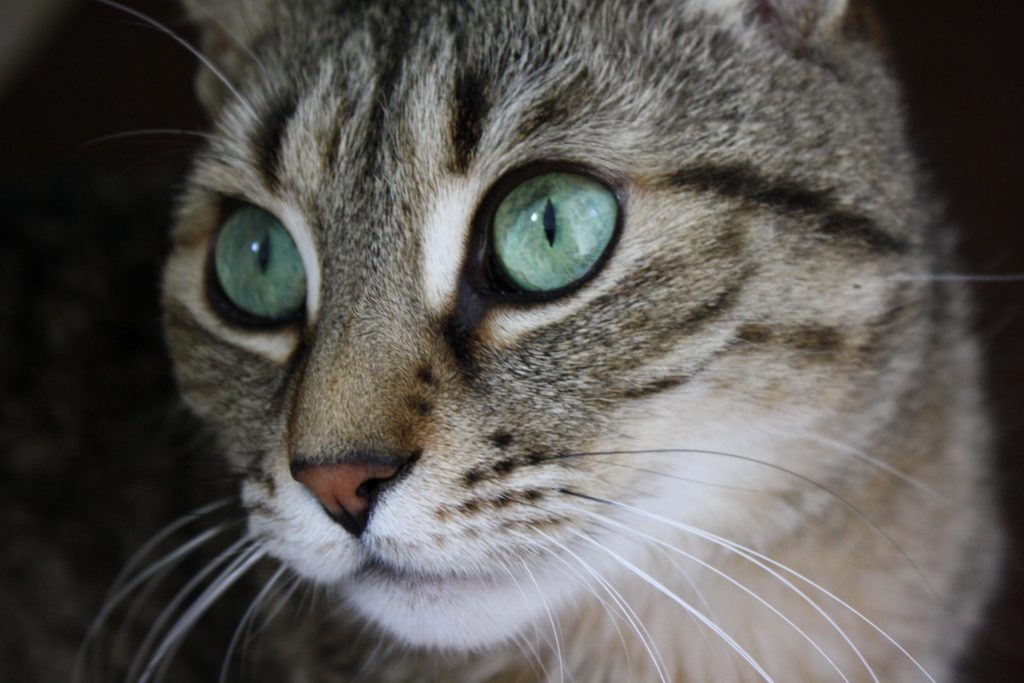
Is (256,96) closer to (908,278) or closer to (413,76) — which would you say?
(413,76)

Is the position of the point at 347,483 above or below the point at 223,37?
below

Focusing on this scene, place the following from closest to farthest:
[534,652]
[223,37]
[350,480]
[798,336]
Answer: [350,480] < [798,336] < [534,652] < [223,37]

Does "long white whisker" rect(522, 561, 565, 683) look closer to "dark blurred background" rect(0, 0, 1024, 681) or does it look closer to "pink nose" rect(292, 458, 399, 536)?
"pink nose" rect(292, 458, 399, 536)

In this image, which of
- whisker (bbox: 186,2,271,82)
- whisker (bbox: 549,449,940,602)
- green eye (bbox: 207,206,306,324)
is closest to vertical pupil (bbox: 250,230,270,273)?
green eye (bbox: 207,206,306,324)

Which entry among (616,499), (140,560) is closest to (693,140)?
(616,499)

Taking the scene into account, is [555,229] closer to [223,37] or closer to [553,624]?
[553,624]

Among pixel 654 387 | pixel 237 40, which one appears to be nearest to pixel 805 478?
pixel 654 387

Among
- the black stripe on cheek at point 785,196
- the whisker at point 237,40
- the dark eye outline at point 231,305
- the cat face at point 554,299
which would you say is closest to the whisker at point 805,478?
the cat face at point 554,299

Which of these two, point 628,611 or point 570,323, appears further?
point 628,611
